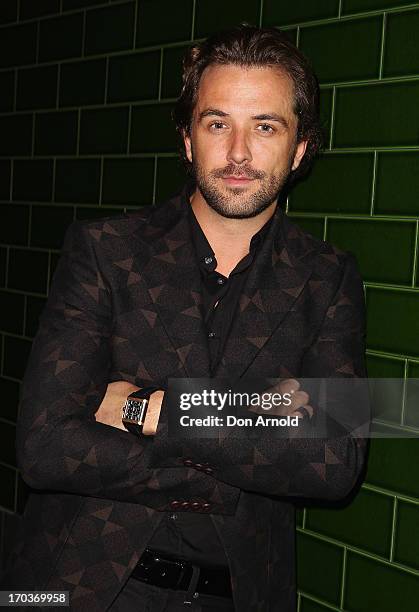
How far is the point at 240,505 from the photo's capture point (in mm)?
2074

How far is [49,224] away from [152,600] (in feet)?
6.09

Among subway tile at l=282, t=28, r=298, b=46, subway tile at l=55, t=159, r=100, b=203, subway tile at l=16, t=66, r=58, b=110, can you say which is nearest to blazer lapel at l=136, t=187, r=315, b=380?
subway tile at l=282, t=28, r=298, b=46

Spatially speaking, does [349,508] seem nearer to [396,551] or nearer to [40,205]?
[396,551]

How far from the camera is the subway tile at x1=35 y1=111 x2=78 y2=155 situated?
337 centimetres

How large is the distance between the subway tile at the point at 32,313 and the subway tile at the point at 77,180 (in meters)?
0.42

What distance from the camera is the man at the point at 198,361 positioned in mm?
1900

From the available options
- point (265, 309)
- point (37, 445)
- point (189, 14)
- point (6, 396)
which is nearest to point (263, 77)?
point (265, 309)

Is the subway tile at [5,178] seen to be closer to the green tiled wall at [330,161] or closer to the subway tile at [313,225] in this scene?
the green tiled wall at [330,161]

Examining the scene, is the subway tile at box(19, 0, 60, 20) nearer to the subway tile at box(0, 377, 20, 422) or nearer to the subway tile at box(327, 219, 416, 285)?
the subway tile at box(0, 377, 20, 422)

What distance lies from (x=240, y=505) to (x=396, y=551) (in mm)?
536

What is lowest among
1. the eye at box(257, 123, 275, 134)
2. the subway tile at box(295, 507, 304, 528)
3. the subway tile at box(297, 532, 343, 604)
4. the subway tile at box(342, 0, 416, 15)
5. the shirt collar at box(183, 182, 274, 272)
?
the subway tile at box(297, 532, 343, 604)

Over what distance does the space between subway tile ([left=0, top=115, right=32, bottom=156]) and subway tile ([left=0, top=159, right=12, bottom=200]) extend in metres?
0.04

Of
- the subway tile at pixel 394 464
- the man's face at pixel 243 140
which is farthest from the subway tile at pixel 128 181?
the subway tile at pixel 394 464

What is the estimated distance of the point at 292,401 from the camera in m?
2.04
